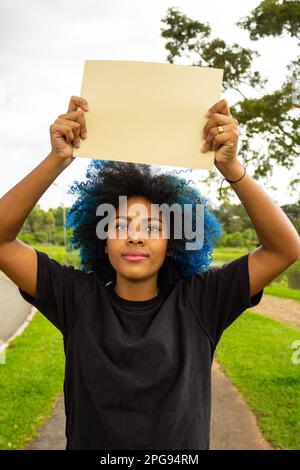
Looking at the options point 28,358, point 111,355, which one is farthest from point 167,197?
point 28,358

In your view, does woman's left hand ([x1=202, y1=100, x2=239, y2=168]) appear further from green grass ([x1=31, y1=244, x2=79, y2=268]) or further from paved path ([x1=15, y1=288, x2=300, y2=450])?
paved path ([x1=15, y1=288, x2=300, y2=450])

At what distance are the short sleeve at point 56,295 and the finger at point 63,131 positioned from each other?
0.49 meters

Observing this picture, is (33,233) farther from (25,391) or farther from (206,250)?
(206,250)

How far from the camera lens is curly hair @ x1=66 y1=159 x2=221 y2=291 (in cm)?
251

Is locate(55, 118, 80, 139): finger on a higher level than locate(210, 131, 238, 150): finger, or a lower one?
higher

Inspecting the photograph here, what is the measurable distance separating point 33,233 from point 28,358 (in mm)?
26061

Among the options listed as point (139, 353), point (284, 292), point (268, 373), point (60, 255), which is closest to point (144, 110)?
point (139, 353)

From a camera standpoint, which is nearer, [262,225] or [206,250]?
[262,225]

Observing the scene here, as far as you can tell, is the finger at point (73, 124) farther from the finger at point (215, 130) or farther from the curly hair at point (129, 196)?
the curly hair at point (129, 196)

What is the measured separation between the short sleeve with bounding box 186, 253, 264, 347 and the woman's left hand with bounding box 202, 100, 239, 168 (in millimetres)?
429

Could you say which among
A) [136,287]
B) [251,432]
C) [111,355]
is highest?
[136,287]

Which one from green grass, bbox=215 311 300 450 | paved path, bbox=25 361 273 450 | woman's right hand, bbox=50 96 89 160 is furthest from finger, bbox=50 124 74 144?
green grass, bbox=215 311 300 450

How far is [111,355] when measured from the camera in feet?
6.53

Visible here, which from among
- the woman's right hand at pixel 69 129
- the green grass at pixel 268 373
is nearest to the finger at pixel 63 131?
the woman's right hand at pixel 69 129
